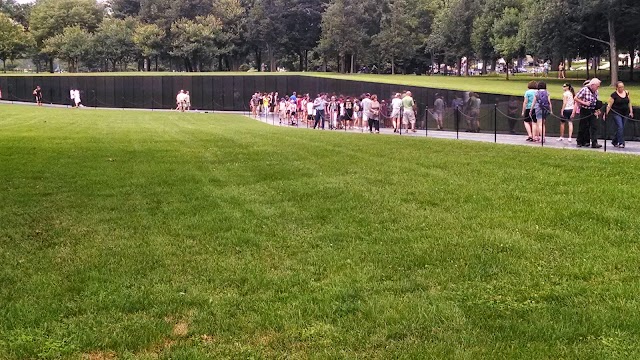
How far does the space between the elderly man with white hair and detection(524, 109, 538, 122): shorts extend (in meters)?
1.71

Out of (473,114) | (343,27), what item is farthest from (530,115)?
(343,27)

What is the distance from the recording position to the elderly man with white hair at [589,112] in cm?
1552

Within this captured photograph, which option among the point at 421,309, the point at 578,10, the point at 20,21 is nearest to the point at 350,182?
the point at 421,309

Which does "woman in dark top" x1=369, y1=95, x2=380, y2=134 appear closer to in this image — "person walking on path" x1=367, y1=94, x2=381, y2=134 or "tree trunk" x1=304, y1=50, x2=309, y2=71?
"person walking on path" x1=367, y1=94, x2=381, y2=134

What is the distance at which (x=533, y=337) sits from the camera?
177 inches

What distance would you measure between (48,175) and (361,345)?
28.9 feet

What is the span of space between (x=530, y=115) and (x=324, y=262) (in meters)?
13.0

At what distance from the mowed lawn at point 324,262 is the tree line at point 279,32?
155 feet

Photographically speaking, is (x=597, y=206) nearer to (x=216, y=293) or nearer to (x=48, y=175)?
(x=216, y=293)

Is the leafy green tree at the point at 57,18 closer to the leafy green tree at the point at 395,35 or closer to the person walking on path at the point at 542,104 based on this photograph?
the leafy green tree at the point at 395,35

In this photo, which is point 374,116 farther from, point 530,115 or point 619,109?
point 619,109

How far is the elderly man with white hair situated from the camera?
15.5 meters

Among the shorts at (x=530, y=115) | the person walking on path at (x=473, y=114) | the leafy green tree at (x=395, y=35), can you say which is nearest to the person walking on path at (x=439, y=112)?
the person walking on path at (x=473, y=114)

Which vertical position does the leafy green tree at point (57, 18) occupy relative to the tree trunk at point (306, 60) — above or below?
above
